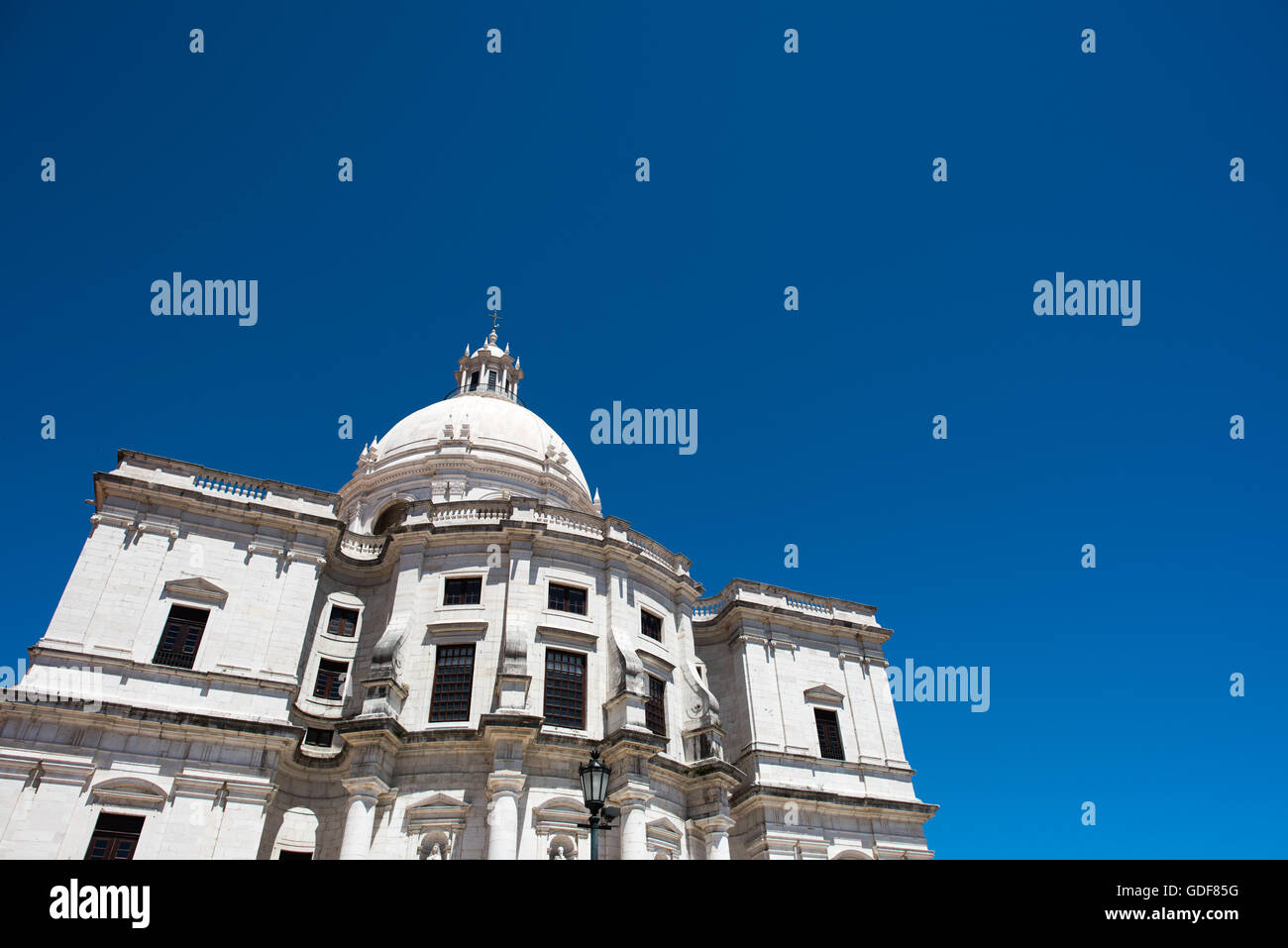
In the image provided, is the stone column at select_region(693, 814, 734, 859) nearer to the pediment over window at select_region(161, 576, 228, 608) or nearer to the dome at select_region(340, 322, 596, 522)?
the pediment over window at select_region(161, 576, 228, 608)

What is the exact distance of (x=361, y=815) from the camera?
2372 cm

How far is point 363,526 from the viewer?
43.2 meters

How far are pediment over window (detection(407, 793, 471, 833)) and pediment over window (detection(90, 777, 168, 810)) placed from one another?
7416 mm

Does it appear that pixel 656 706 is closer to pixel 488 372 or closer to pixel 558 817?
pixel 558 817

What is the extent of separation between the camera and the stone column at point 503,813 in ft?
76.8

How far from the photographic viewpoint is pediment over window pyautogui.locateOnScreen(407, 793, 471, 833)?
24.4 m

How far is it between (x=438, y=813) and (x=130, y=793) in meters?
9.11

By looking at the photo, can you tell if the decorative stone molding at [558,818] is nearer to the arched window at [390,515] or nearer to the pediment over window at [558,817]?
the pediment over window at [558,817]

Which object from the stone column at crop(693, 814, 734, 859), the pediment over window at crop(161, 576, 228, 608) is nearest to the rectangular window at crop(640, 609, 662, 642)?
the stone column at crop(693, 814, 734, 859)

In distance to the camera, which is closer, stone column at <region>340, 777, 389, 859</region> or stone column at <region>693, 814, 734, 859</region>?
stone column at <region>340, 777, 389, 859</region>
